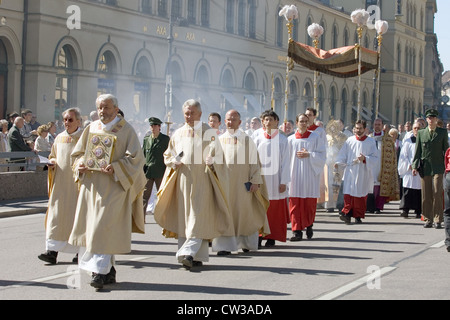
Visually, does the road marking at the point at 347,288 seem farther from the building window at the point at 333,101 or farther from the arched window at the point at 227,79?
the building window at the point at 333,101

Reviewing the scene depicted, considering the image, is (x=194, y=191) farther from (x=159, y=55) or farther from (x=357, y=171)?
(x=159, y=55)

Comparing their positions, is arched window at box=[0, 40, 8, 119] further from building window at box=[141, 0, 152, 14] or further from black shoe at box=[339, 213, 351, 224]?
black shoe at box=[339, 213, 351, 224]

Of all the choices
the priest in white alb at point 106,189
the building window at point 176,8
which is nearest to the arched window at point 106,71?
the building window at point 176,8

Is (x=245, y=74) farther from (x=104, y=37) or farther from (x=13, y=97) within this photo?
(x=13, y=97)

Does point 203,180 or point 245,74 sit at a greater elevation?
point 245,74

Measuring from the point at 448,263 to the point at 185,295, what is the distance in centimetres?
390

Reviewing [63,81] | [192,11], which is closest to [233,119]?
[63,81]

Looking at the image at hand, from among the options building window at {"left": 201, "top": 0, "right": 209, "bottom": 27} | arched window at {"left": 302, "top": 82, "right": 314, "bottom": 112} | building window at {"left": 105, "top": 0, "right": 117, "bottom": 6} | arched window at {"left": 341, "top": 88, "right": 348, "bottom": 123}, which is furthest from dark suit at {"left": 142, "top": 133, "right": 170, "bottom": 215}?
arched window at {"left": 341, "top": 88, "right": 348, "bottom": 123}

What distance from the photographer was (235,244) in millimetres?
11281

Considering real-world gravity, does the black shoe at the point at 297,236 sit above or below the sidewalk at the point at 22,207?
below

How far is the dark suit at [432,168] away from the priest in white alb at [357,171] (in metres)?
0.99

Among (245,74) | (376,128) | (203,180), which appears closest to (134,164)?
(203,180)

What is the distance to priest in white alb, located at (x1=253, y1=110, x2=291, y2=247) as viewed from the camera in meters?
12.5

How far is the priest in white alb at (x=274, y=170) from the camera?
12.5m
